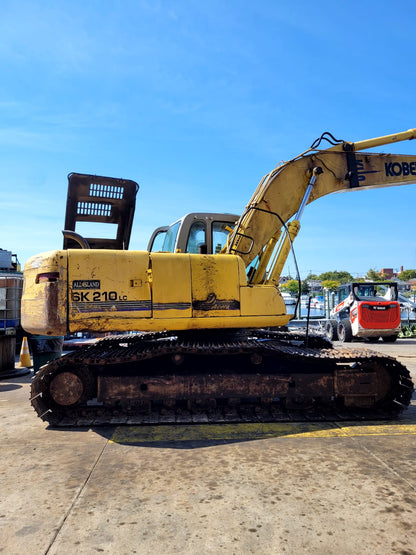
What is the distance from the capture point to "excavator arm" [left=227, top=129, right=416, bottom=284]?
19.7 feet

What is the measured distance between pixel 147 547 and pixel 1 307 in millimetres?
8289

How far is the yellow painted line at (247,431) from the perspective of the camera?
4.46 meters

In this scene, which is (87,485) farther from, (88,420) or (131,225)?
(131,225)

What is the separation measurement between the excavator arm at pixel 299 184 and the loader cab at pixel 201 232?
29 centimetres

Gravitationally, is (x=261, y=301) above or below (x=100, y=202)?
below

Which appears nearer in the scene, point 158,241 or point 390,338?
point 158,241

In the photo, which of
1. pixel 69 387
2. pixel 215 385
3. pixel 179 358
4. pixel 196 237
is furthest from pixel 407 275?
pixel 69 387

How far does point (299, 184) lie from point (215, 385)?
311 centimetres

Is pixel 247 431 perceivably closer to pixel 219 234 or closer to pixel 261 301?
pixel 261 301

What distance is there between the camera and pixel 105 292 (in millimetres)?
5090

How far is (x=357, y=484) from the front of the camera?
3.24m

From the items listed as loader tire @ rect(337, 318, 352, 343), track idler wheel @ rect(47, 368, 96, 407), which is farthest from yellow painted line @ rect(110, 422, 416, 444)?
loader tire @ rect(337, 318, 352, 343)

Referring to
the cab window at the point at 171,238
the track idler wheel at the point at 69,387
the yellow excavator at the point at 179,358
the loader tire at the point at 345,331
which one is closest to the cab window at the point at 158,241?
the cab window at the point at 171,238

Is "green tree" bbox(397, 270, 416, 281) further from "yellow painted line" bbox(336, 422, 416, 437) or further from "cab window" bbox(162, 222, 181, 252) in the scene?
"yellow painted line" bbox(336, 422, 416, 437)
